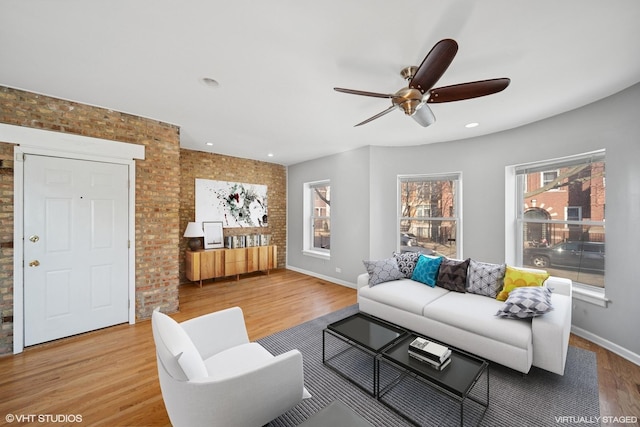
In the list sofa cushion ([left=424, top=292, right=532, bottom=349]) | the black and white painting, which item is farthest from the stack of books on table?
the black and white painting

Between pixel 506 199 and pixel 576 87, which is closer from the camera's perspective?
pixel 576 87

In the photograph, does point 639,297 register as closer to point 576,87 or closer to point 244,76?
point 576,87

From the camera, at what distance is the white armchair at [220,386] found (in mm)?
1267

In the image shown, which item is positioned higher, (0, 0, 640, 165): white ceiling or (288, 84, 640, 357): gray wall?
(0, 0, 640, 165): white ceiling

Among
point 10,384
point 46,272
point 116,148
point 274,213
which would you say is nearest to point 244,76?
point 116,148

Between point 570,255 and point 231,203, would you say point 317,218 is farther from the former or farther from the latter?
point 570,255

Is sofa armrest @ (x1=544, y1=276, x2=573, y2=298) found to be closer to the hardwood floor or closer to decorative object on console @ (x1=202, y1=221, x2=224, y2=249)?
the hardwood floor

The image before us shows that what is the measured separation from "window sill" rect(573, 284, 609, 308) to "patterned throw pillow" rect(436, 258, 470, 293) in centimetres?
121

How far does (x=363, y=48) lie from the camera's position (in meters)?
1.85

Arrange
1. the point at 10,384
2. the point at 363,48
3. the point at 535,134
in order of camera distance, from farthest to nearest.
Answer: the point at 535,134, the point at 10,384, the point at 363,48

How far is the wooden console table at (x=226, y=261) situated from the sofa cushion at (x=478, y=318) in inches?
147

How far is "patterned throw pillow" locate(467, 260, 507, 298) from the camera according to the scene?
281 cm

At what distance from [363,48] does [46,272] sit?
3.91 metres

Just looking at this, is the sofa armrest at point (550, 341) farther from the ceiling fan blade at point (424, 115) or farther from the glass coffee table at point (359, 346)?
the ceiling fan blade at point (424, 115)
